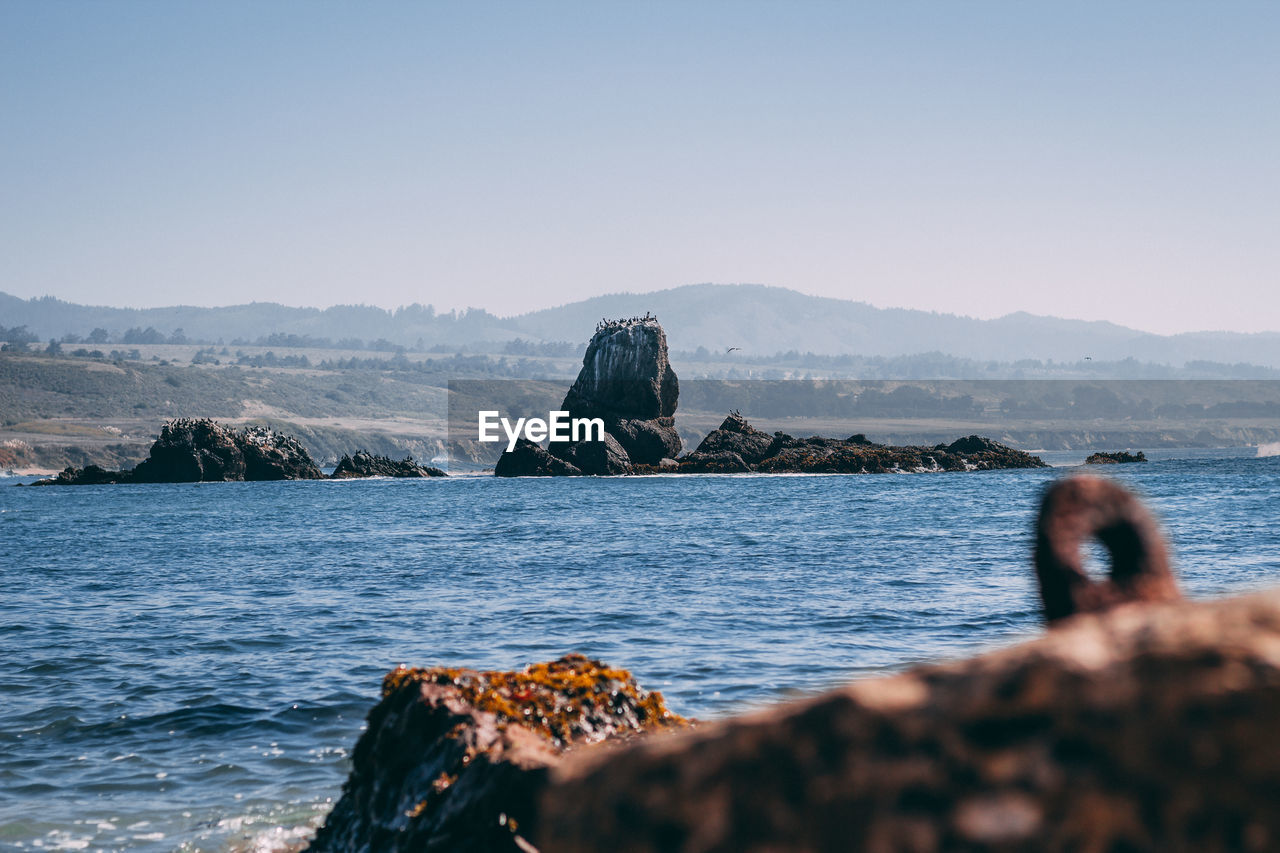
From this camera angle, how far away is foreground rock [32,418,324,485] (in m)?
90.6

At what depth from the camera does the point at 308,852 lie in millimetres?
7016

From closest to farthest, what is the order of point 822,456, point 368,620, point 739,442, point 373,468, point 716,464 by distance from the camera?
point 368,620, point 716,464, point 822,456, point 739,442, point 373,468

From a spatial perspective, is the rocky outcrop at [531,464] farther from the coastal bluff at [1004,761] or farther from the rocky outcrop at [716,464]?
the coastal bluff at [1004,761]

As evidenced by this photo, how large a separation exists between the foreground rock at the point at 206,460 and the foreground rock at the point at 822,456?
37.1 m

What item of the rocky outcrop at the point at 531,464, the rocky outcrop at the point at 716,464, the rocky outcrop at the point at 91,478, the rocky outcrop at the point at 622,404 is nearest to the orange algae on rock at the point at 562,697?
the rocky outcrop at the point at 716,464

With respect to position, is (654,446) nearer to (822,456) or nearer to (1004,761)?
(822,456)

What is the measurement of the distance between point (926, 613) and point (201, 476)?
84381 millimetres

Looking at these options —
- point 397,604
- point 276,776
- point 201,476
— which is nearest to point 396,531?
point 397,604

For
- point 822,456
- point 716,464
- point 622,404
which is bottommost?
point 716,464

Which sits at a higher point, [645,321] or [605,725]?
[645,321]

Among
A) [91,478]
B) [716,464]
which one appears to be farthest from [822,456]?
[91,478]

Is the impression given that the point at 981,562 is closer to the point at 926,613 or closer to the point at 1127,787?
the point at 926,613

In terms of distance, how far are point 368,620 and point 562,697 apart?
1230cm

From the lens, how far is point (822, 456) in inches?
3568
